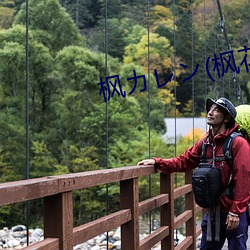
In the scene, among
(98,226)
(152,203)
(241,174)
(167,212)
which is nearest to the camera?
(98,226)

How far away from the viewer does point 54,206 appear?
56.8 inches

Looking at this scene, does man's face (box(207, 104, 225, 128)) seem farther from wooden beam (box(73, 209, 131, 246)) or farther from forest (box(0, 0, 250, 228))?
forest (box(0, 0, 250, 228))

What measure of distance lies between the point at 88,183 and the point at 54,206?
23 cm

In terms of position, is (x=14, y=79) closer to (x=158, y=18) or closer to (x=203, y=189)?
(x=158, y=18)

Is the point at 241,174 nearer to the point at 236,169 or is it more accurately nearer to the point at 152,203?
the point at 236,169

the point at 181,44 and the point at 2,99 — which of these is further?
the point at 181,44

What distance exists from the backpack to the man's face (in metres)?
0.07

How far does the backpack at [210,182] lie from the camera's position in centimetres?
200

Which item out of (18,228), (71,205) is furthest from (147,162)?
(18,228)

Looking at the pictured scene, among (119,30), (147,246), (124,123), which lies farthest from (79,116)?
(147,246)

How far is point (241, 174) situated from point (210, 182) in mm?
99

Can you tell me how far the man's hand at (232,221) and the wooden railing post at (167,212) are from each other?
65 cm

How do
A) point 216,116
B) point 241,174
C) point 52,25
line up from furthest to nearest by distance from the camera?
1. point 52,25
2. point 216,116
3. point 241,174

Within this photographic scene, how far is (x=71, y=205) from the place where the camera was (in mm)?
1493
